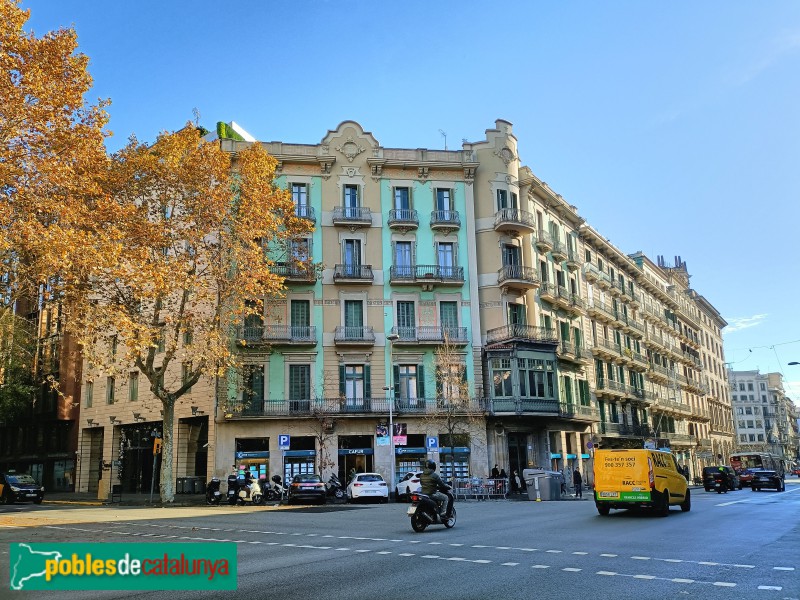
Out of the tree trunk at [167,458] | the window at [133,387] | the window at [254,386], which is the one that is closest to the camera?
the tree trunk at [167,458]

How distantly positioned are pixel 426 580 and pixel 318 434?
28.3 metres

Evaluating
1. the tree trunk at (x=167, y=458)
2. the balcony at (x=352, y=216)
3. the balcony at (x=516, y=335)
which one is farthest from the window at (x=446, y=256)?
the tree trunk at (x=167, y=458)

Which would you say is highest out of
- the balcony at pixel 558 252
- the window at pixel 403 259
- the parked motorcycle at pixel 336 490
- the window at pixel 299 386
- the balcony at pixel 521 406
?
the balcony at pixel 558 252

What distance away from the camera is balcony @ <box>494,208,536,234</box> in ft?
134

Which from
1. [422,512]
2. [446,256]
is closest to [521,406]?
[446,256]

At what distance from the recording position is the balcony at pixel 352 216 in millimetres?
39094

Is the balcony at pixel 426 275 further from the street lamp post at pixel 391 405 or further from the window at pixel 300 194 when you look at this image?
the window at pixel 300 194

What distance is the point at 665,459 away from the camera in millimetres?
20156

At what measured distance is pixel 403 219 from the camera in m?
39.9

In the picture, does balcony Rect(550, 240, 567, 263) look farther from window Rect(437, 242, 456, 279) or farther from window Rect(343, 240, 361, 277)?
window Rect(343, 240, 361, 277)

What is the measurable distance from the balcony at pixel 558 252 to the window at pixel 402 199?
11483 mm

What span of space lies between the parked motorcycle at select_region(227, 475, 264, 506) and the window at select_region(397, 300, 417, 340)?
12.8 meters

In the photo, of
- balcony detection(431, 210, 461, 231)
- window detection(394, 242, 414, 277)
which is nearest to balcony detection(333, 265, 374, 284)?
window detection(394, 242, 414, 277)

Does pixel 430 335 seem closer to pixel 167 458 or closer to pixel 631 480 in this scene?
pixel 167 458
